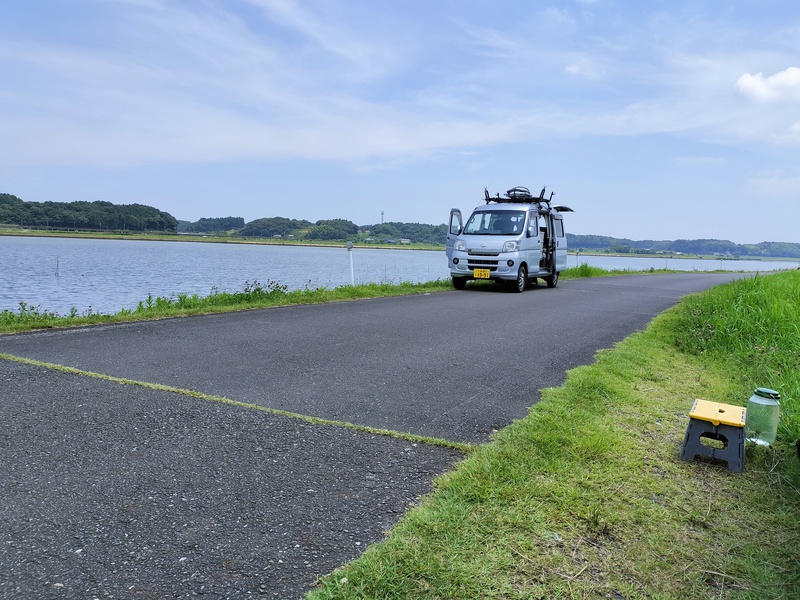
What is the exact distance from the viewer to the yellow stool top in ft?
11.9

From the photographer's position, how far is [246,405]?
4.54 meters

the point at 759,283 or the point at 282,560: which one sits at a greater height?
the point at 759,283

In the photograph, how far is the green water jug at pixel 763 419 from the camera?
388cm

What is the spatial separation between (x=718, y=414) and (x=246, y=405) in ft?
10.9

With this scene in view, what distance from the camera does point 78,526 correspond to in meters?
2.68

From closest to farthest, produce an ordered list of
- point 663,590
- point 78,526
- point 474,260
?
point 663,590 → point 78,526 → point 474,260

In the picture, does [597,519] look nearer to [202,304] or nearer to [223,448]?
[223,448]

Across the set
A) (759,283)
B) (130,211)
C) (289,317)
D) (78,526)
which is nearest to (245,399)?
(78,526)

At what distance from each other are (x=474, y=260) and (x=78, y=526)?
47.2 feet

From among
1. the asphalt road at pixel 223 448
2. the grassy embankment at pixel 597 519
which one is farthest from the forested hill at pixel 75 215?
the grassy embankment at pixel 597 519

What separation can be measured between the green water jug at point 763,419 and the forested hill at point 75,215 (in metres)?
103

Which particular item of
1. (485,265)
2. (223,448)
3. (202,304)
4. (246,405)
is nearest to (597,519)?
(223,448)

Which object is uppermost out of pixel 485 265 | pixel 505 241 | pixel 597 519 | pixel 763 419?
pixel 505 241

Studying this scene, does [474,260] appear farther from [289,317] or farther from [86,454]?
[86,454]
